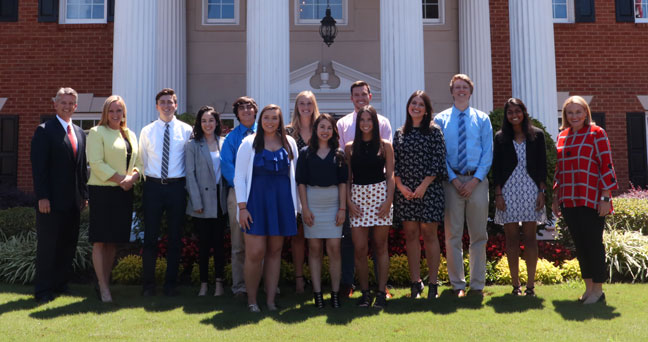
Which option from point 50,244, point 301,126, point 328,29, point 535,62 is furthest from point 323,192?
point 328,29

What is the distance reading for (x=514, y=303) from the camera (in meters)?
5.23

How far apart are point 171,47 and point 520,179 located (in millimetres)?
7982

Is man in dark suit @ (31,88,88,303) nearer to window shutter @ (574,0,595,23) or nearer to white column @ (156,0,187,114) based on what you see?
white column @ (156,0,187,114)

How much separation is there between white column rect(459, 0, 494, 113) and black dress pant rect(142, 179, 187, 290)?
7.16m

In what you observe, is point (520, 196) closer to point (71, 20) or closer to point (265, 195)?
point (265, 195)

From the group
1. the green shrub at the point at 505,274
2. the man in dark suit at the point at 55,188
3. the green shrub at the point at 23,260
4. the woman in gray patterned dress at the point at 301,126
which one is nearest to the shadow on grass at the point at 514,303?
the green shrub at the point at 505,274

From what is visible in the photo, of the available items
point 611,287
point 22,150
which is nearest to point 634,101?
point 611,287

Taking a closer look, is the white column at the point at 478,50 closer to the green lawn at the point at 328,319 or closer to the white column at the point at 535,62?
the white column at the point at 535,62

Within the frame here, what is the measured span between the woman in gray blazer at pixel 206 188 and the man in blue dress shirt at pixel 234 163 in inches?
5.6

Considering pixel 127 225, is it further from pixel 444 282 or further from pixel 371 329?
pixel 444 282

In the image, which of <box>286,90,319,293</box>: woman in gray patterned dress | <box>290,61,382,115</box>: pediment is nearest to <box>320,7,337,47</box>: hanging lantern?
<box>290,61,382,115</box>: pediment

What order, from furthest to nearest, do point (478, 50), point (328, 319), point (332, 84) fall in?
point (332, 84) < point (478, 50) < point (328, 319)

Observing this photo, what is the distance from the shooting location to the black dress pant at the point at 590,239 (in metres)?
5.22

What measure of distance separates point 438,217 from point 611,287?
246cm
